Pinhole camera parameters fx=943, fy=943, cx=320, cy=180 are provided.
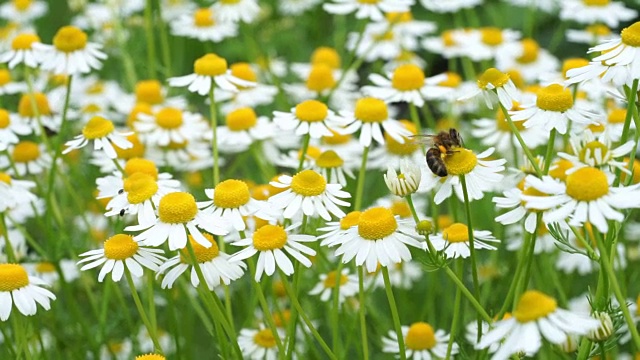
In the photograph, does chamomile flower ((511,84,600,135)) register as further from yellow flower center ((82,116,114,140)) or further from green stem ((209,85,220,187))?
yellow flower center ((82,116,114,140))

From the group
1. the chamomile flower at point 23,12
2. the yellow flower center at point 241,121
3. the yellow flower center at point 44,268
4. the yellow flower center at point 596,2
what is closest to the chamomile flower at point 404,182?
the yellow flower center at point 241,121

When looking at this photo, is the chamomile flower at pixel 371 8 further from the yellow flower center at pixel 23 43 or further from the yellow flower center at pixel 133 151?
the yellow flower center at pixel 23 43

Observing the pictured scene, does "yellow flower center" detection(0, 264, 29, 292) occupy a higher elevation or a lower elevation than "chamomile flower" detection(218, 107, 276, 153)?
higher

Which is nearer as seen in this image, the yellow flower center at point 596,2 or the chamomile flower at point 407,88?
the chamomile flower at point 407,88

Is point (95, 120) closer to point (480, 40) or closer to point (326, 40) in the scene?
point (480, 40)

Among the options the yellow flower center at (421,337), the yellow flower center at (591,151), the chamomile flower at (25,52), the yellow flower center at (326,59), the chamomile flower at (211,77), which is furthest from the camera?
the yellow flower center at (326,59)

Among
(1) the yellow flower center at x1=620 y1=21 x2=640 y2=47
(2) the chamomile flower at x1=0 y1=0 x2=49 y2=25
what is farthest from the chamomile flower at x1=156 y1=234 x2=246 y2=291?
Result: (2) the chamomile flower at x1=0 y1=0 x2=49 y2=25
